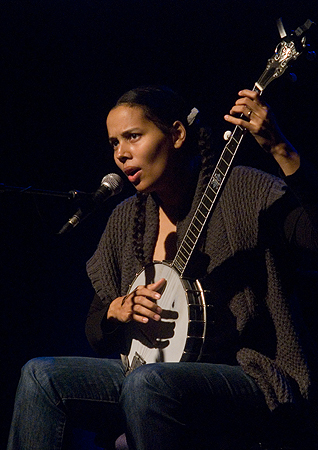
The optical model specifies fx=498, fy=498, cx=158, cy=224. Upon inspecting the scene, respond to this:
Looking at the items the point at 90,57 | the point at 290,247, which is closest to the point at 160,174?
Result: the point at 290,247

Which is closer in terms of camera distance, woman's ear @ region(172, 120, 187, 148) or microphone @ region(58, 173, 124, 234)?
microphone @ region(58, 173, 124, 234)

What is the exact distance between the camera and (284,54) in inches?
57.5

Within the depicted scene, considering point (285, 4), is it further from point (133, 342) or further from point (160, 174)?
point (133, 342)

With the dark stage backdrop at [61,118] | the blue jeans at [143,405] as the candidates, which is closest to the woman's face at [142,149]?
the blue jeans at [143,405]

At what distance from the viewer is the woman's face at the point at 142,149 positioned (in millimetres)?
1815

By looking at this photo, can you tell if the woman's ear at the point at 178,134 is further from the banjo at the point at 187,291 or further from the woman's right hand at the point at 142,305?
the woman's right hand at the point at 142,305

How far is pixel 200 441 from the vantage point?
1.39 metres

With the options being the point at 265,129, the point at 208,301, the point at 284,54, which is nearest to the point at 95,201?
the point at 208,301

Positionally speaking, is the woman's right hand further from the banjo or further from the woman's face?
the woman's face

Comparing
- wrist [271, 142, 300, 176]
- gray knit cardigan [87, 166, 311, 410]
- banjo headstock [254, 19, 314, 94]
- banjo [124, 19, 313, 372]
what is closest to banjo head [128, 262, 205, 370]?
banjo [124, 19, 313, 372]

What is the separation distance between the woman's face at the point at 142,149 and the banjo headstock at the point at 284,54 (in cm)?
46

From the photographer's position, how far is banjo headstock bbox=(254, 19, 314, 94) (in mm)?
1413

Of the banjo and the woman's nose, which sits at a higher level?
the woman's nose

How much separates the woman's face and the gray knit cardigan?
0.17 metres
